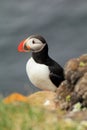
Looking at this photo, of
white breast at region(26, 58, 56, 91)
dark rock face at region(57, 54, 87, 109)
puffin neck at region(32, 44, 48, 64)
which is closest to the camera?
dark rock face at region(57, 54, 87, 109)

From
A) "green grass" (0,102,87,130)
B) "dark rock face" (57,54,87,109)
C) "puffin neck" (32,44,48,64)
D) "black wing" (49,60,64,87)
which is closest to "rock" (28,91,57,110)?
"dark rock face" (57,54,87,109)

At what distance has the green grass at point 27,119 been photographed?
5.71 meters

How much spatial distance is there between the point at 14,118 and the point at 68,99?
2.42 meters

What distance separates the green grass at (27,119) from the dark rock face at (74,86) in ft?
5.96

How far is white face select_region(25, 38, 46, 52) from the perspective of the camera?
36.9 feet

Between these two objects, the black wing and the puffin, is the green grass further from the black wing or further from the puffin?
the black wing

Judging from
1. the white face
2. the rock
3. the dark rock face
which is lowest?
the rock

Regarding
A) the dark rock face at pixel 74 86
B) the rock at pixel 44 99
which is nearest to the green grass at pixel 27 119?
the dark rock face at pixel 74 86

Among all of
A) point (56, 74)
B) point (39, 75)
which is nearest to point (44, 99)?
point (39, 75)

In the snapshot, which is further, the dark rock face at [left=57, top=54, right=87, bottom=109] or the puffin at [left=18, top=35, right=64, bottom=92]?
the puffin at [left=18, top=35, right=64, bottom=92]

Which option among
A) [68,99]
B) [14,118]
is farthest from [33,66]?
[14,118]

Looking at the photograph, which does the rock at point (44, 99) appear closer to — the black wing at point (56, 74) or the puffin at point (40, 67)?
the puffin at point (40, 67)

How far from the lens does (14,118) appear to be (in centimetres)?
603

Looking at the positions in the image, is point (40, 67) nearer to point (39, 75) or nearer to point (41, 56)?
point (39, 75)
